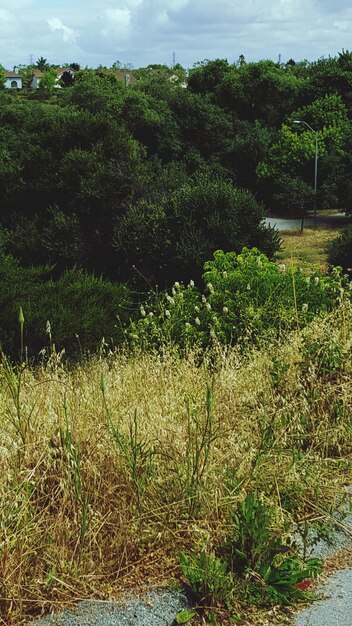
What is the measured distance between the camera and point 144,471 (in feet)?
12.1

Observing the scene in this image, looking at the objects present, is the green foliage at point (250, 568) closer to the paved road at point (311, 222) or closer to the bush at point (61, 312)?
the bush at point (61, 312)

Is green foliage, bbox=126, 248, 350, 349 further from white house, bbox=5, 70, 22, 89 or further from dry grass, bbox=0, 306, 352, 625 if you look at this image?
white house, bbox=5, 70, 22, 89

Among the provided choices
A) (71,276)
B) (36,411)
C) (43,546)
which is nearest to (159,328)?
(71,276)

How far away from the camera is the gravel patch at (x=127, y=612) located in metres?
3.01

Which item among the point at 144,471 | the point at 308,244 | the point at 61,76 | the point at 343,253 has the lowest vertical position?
the point at 308,244

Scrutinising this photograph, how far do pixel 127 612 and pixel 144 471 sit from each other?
0.75m

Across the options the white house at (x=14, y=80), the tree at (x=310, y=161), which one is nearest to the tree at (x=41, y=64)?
the white house at (x=14, y=80)

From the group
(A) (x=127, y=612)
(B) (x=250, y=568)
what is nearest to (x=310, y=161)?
(B) (x=250, y=568)

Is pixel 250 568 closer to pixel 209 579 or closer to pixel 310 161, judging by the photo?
pixel 209 579

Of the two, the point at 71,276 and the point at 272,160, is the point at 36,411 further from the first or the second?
the point at 272,160

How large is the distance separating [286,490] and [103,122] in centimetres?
1183

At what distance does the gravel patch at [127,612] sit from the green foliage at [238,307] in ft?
14.2

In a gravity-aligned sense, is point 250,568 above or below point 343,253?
above

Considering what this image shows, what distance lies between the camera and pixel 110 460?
3.76 metres
